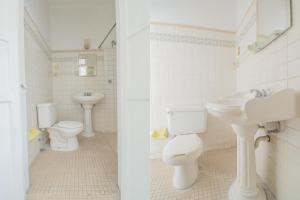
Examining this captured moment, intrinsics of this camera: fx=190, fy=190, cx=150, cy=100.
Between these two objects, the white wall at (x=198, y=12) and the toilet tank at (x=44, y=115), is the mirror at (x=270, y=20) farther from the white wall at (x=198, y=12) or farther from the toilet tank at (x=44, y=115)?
the toilet tank at (x=44, y=115)

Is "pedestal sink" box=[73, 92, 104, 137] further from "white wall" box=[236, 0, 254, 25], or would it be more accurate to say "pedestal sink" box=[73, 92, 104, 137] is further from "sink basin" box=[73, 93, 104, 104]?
"white wall" box=[236, 0, 254, 25]

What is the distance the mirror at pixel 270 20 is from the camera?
129cm

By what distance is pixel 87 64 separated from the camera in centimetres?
305

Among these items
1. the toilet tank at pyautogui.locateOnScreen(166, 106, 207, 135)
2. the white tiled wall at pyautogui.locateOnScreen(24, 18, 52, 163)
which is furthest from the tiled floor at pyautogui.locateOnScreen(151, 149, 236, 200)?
the white tiled wall at pyautogui.locateOnScreen(24, 18, 52, 163)

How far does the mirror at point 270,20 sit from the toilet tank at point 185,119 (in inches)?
33.0

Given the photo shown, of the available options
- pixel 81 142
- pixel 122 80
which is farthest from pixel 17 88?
pixel 81 142

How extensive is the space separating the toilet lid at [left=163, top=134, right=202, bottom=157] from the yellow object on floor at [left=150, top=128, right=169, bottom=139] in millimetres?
395

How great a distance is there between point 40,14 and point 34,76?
96cm

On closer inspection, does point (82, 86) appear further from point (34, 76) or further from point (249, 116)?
point (249, 116)

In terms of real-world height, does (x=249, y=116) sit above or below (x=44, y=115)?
above

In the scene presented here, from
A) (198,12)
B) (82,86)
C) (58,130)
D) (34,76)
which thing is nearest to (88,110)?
→ (82,86)

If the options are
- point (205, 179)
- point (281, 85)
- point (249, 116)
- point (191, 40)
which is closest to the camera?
point (249, 116)

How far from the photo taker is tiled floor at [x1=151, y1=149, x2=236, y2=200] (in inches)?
63.2

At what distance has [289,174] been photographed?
1.27m
